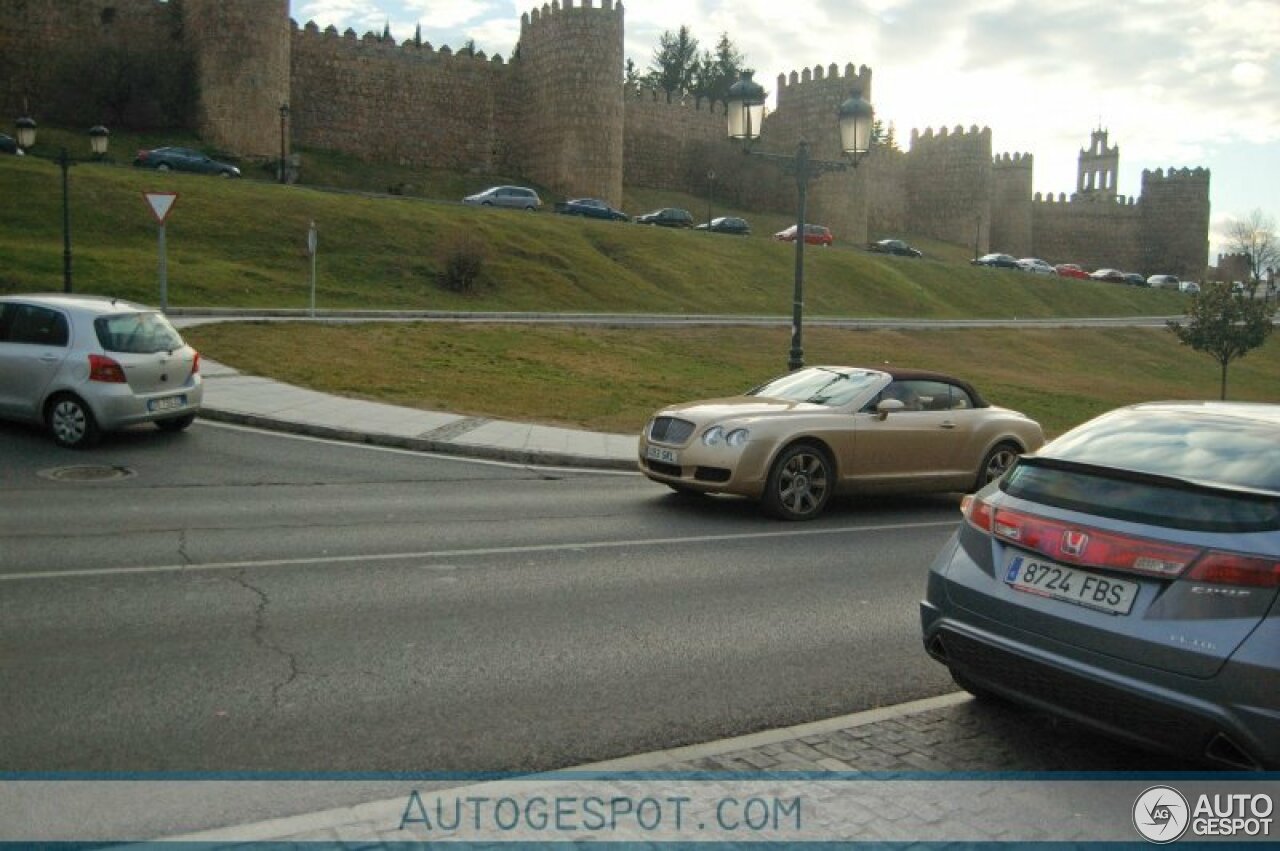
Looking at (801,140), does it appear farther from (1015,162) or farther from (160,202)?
(1015,162)

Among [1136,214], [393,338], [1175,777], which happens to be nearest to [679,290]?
[393,338]

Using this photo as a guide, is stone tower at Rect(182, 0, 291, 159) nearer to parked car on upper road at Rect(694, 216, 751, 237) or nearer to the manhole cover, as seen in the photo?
parked car on upper road at Rect(694, 216, 751, 237)

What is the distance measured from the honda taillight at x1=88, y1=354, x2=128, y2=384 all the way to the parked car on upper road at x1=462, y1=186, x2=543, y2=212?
124 feet

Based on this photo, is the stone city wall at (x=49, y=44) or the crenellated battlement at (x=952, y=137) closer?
the stone city wall at (x=49, y=44)

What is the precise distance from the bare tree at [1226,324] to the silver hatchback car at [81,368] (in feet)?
107

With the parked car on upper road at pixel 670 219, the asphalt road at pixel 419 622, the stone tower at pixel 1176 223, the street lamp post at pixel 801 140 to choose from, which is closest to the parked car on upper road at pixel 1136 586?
the asphalt road at pixel 419 622

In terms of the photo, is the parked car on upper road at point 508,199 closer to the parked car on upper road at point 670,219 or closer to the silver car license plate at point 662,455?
the parked car on upper road at point 670,219

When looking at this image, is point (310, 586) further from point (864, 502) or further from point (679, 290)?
point (679, 290)

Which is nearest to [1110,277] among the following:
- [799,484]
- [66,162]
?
[66,162]

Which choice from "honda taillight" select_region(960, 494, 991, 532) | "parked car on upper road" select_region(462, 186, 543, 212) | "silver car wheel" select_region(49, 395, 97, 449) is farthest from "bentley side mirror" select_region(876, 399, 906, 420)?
"parked car on upper road" select_region(462, 186, 543, 212)

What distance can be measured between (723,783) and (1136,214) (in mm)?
97267

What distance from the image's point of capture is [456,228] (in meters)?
38.0

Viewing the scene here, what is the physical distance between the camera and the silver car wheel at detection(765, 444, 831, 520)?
10.5m

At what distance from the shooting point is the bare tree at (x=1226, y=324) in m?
35.8
